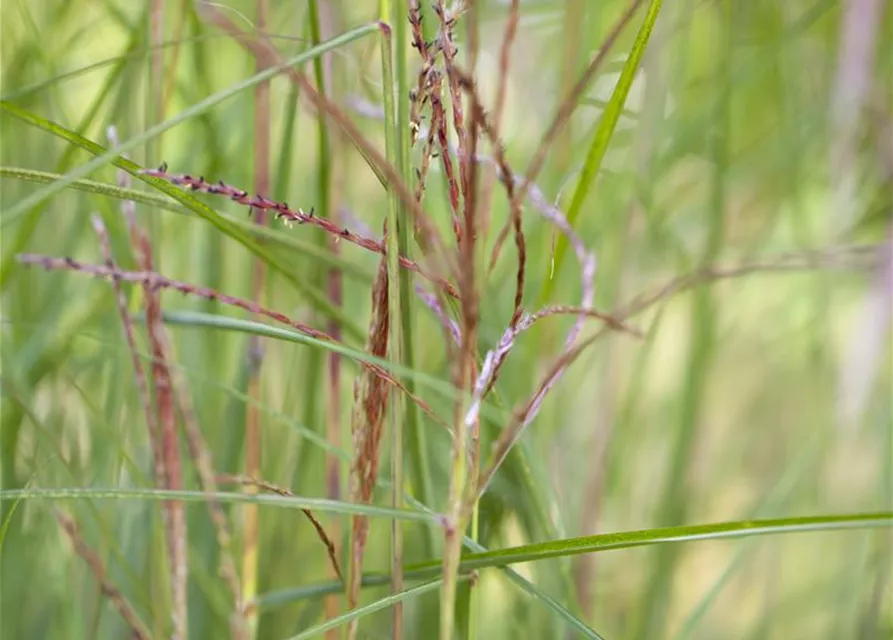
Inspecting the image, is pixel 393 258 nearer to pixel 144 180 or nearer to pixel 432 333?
pixel 144 180

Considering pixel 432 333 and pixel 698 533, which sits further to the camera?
pixel 432 333

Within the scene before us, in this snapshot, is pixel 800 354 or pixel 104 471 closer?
pixel 104 471

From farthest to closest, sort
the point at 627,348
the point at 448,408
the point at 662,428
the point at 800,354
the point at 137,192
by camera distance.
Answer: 1. the point at 800,354
2. the point at 627,348
3. the point at 662,428
4. the point at 448,408
5. the point at 137,192

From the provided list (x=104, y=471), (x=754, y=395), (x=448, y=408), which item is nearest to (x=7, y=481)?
(x=104, y=471)

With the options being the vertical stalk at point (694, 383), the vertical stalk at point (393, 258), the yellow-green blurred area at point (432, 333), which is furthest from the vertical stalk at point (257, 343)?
the vertical stalk at point (694, 383)

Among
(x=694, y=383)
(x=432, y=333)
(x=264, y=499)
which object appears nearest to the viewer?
(x=264, y=499)

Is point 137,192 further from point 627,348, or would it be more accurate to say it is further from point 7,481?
point 627,348

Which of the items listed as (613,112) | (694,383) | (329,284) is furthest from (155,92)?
(694,383)
